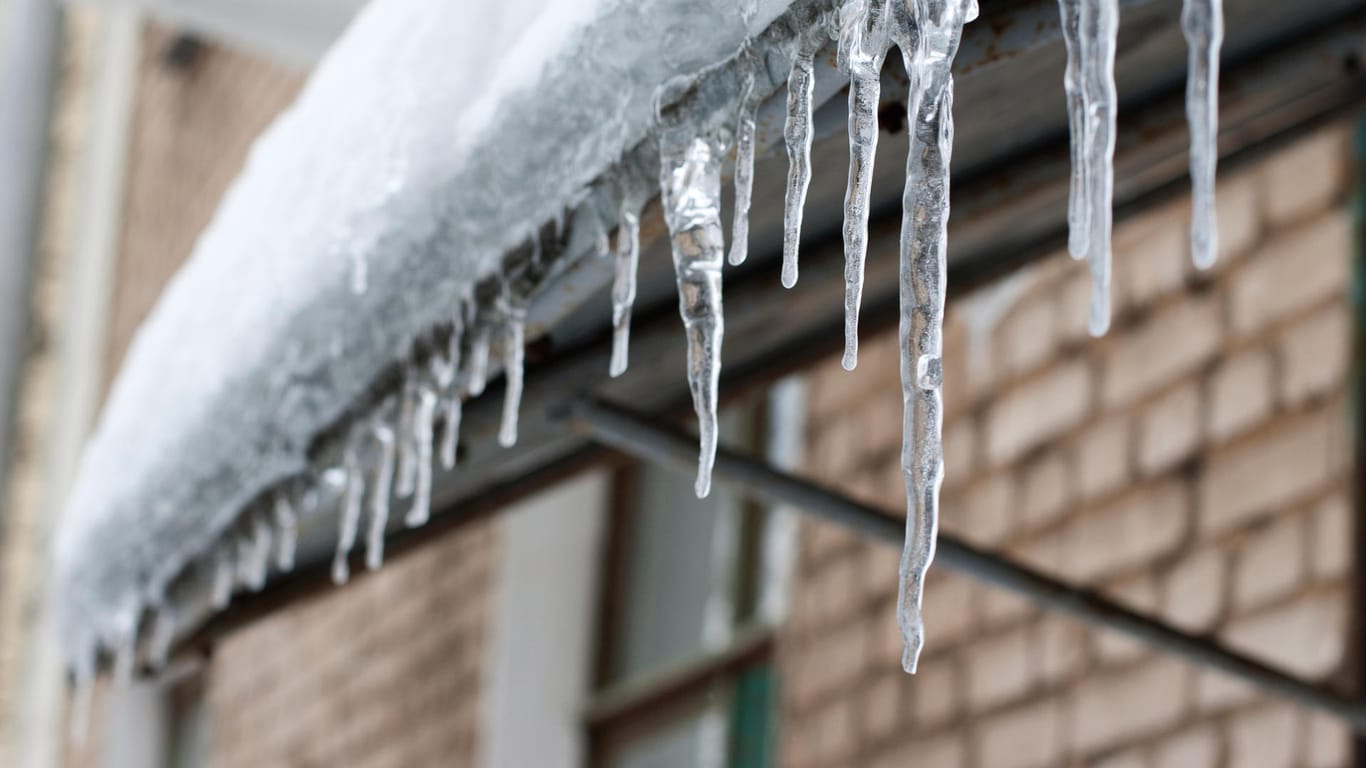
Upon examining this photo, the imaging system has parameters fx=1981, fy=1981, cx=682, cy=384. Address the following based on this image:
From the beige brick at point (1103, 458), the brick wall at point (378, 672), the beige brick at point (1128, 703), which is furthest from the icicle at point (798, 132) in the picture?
the brick wall at point (378, 672)

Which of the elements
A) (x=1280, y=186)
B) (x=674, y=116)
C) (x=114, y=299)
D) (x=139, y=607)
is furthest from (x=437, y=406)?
(x=114, y=299)

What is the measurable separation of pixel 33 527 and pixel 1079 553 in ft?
23.3

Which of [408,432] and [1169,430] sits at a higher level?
[1169,430]

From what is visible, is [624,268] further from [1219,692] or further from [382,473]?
[1219,692]

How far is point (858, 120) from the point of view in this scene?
3.16 feet

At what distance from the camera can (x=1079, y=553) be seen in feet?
9.07

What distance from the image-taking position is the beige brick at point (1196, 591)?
2473 mm

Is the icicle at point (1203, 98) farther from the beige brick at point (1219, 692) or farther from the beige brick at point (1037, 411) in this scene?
the beige brick at point (1037, 411)

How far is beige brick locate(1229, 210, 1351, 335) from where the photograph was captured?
236 cm

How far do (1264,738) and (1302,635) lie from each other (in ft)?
0.43

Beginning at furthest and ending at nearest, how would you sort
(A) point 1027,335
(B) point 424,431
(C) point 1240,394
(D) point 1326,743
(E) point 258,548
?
(A) point 1027,335, (C) point 1240,394, (D) point 1326,743, (E) point 258,548, (B) point 424,431

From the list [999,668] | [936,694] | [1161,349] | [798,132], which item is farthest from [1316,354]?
[798,132]

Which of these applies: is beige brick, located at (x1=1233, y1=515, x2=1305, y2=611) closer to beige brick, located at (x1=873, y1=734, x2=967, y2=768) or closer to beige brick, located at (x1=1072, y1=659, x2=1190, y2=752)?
beige brick, located at (x1=1072, y1=659, x2=1190, y2=752)

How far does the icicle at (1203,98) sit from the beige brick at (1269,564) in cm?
152
